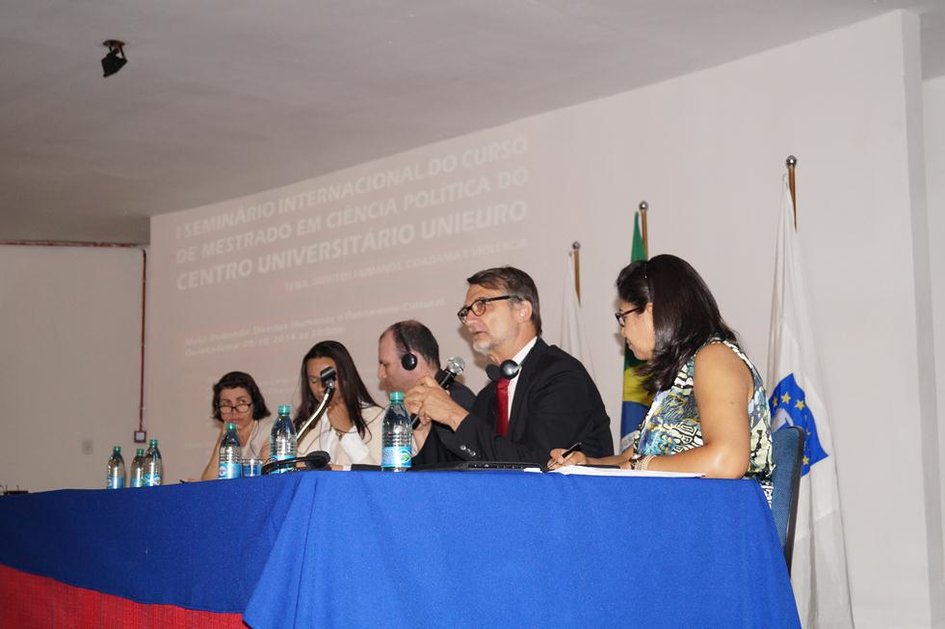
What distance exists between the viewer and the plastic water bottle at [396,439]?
226cm

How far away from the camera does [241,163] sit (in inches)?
272

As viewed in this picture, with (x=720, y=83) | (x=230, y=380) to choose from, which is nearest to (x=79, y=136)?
(x=230, y=380)

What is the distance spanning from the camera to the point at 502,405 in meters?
3.30

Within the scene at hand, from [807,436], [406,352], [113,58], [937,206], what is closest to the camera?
[406,352]

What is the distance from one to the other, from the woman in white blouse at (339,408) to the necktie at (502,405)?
0.81 meters

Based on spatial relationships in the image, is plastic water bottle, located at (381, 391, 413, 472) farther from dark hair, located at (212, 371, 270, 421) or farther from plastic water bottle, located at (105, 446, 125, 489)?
dark hair, located at (212, 371, 270, 421)

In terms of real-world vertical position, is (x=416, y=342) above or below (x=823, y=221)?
below

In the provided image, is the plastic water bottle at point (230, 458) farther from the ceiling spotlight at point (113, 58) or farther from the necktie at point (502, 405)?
the ceiling spotlight at point (113, 58)

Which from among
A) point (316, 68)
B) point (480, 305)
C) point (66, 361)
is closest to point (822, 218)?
point (480, 305)

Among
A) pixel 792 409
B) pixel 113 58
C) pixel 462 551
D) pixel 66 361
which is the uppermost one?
pixel 113 58

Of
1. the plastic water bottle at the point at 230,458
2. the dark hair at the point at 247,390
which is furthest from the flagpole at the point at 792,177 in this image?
the dark hair at the point at 247,390

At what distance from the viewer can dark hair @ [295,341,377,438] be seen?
14.1ft

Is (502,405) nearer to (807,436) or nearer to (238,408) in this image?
(807,436)

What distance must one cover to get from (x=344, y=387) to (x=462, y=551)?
8.54ft
